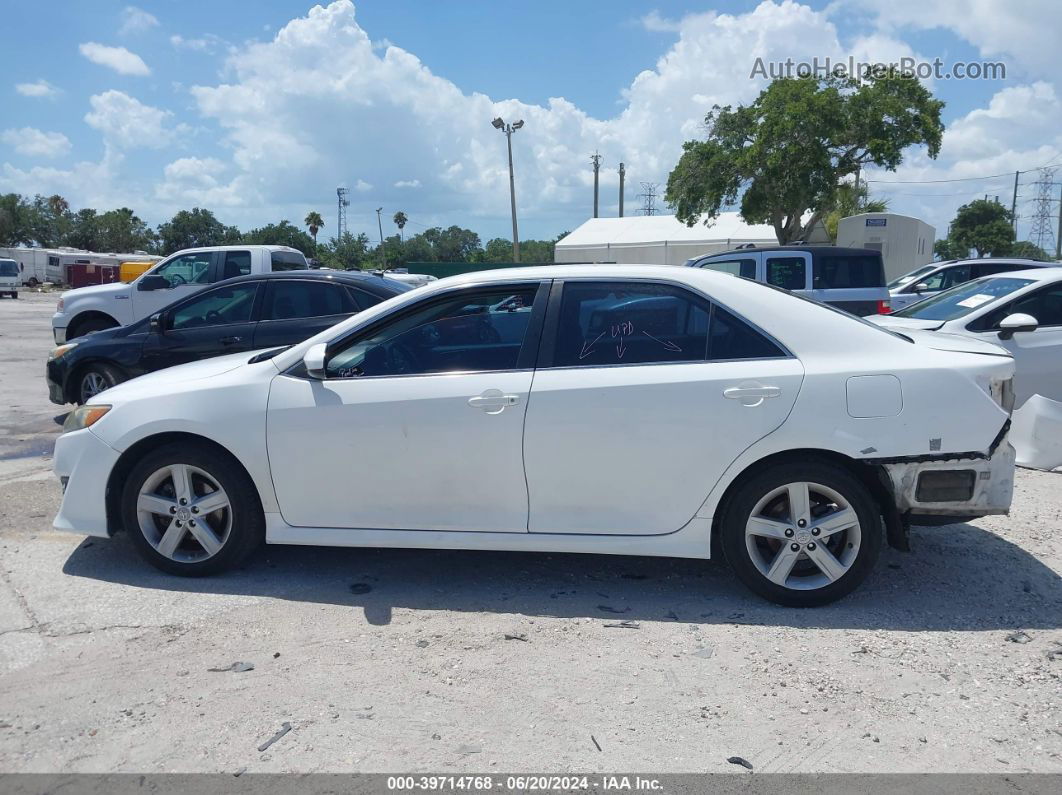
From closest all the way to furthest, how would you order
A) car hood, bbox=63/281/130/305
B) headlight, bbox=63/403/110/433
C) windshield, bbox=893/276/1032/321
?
headlight, bbox=63/403/110/433
windshield, bbox=893/276/1032/321
car hood, bbox=63/281/130/305

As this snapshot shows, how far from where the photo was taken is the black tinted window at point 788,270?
11.9 meters

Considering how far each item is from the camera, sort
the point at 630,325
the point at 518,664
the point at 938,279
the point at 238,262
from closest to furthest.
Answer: the point at 518,664
the point at 630,325
the point at 238,262
the point at 938,279

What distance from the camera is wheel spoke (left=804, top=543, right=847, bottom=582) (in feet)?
13.5

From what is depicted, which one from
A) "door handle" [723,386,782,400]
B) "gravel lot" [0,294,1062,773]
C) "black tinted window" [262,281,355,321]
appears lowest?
"gravel lot" [0,294,1062,773]

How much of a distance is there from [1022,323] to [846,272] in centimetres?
480

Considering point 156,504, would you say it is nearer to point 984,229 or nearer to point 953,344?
point 953,344

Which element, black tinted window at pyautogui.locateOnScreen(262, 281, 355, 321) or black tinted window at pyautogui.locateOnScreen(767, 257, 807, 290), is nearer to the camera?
black tinted window at pyautogui.locateOnScreen(262, 281, 355, 321)

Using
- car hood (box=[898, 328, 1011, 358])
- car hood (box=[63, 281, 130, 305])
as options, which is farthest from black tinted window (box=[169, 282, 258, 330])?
car hood (box=[898, 328, 1011, 358])

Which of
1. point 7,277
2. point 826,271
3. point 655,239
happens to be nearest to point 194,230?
point 7,277

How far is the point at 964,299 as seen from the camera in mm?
8492

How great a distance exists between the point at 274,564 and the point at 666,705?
8.29ft

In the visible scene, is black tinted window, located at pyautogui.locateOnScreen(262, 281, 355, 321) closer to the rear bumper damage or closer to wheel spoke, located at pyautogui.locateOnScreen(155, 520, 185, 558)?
wheel spoke, located at pyautogui.locateOnScreen(155, 520, 185, 558)

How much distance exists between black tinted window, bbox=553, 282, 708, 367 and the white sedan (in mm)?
11

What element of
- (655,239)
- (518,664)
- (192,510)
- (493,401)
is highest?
(655,239)
